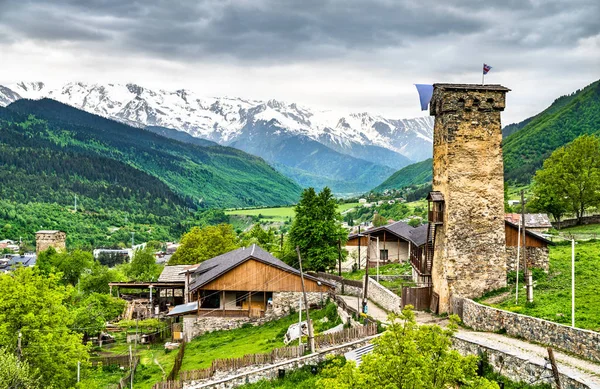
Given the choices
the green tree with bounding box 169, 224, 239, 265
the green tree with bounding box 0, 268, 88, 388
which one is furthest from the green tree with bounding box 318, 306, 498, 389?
the green tree with bounding box 169, 224, 239, 265

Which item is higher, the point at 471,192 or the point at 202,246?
the point at 471,192

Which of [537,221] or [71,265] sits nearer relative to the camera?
[537,221]

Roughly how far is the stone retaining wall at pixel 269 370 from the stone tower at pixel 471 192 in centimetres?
828

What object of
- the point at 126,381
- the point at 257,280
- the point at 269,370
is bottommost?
the point at 126,381

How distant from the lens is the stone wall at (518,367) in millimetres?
22453

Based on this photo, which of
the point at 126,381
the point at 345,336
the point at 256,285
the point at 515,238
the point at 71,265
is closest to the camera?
Result: the point at 345,336

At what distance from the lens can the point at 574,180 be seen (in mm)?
69062

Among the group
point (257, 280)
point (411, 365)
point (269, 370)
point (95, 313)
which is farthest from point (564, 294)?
point (95, 313)

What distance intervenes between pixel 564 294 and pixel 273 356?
17431 millimetres

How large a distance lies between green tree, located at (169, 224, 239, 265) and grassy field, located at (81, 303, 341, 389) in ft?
111

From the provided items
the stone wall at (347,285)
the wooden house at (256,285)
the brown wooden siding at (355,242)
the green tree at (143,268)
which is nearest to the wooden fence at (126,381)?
the wooden house at (256,285)

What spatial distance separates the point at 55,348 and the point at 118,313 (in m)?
32.1

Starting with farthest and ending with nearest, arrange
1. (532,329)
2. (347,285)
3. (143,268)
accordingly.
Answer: (143,268)
(347,285)
(532,329)

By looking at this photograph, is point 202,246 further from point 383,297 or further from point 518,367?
point 518,367
